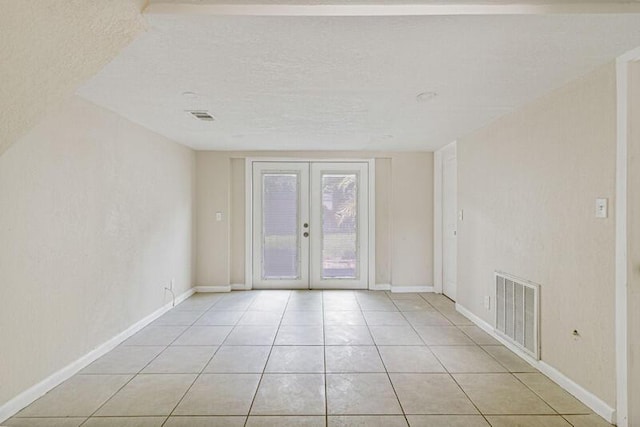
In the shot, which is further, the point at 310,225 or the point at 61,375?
the point at 310,225

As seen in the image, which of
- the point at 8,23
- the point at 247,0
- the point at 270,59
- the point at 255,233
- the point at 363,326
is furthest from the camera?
the point at 255,233

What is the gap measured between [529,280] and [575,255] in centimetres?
57

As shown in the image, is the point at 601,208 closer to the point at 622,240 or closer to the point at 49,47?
the point at 622,240

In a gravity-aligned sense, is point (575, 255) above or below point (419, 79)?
below

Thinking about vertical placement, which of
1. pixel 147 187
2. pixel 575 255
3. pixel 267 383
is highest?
pixel 147 187

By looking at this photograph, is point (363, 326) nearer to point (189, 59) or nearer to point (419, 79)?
point (419, 79)

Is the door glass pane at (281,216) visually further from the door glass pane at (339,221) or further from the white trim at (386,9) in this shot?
the white trim at (386,9)

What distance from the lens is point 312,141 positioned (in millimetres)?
4555

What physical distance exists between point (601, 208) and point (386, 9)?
1.74 meters

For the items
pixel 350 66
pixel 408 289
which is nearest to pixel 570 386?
pixel 350 66

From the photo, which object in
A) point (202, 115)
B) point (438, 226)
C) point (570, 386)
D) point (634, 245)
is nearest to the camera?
point (634, 245)

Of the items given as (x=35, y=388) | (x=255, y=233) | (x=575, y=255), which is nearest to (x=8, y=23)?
(x=35, y=388)

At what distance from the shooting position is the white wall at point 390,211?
17.5 ft

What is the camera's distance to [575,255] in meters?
2.37
